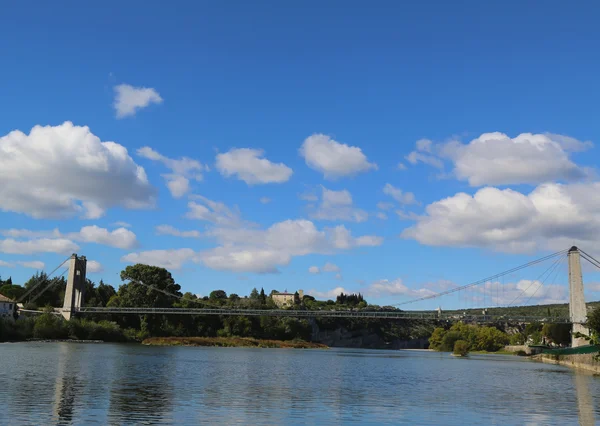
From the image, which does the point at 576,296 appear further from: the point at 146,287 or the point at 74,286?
the point at 74,286

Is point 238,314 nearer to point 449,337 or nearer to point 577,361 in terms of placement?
point 449,337

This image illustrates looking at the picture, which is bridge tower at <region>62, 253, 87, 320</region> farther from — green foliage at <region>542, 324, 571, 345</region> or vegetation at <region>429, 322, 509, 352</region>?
green foliage at <region>542, 324, 571, 345</region>

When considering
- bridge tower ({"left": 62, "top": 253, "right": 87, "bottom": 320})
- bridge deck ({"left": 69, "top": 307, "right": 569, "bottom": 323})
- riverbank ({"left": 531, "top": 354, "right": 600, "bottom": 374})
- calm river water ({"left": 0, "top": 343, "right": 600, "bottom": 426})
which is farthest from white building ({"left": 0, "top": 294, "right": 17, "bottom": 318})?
riverbank ({"left": 531, "top": 354, "right": 600, "bottom": 374})

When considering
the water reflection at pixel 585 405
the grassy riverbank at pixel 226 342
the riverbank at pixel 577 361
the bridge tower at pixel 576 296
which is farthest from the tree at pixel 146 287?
the water reflection at pixel 585 405

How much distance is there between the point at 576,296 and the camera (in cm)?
8031

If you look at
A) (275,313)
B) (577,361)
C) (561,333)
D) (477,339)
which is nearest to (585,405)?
(577,361)

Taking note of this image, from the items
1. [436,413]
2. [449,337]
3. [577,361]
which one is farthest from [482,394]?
[449,337]

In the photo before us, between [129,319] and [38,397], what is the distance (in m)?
85.3

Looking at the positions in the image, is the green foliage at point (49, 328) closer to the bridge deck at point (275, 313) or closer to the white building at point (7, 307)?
the white building at point (7, 307)

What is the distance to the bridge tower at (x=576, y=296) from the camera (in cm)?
7831

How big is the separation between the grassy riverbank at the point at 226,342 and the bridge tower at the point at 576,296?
50.7 m

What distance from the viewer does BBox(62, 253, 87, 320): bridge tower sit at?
101m

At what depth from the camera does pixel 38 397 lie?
22094mm

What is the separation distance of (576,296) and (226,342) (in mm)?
55231
